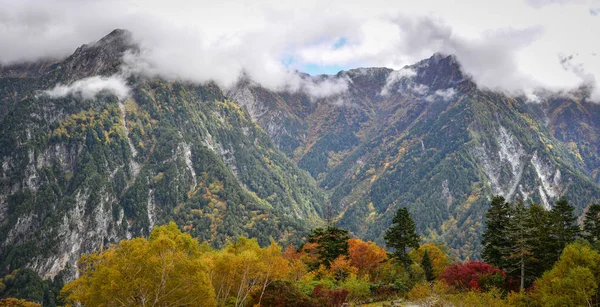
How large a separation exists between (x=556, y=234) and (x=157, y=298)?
230 ft

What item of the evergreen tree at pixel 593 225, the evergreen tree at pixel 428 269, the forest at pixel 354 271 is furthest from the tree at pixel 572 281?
the evergreen tree at pixel 428 269

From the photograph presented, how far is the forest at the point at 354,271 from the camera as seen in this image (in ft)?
178

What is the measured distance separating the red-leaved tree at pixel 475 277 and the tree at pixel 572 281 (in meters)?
14.4

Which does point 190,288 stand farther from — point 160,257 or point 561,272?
point 561,272

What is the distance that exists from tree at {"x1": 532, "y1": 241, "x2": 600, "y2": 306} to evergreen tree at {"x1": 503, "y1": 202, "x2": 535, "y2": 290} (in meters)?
6.83

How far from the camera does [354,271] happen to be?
323 feet

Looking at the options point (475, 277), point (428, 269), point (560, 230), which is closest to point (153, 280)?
point (475, 277)

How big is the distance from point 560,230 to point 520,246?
12294mm

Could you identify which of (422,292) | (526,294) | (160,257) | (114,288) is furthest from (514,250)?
(114,288)

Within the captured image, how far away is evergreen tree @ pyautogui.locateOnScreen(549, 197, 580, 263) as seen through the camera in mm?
75938

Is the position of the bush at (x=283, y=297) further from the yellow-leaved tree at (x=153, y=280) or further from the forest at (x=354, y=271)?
the yellow-leaved tree at (x=153, y=280)

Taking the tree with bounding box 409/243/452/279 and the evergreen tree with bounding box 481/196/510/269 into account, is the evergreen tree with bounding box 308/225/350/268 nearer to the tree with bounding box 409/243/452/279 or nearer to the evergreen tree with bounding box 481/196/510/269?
the tree with bounding box 409/243/452/279

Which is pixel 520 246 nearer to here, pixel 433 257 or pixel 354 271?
pixel 354 271

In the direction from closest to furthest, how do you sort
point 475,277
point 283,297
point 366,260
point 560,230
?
point 283,297, point 560,230, point 475,277, point 366,260
